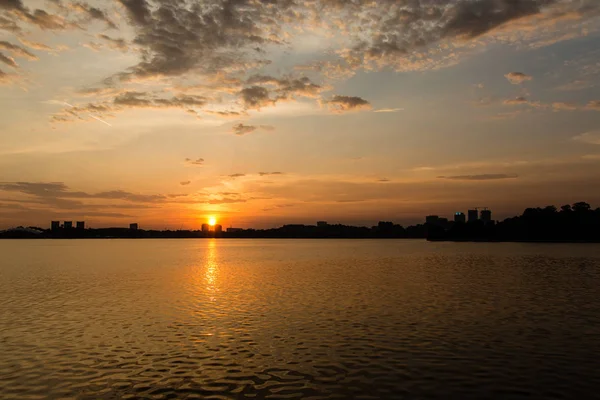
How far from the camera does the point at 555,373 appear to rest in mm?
26188

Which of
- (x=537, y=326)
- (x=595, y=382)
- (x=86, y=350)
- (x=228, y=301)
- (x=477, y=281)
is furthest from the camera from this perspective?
(x=477, y=281)

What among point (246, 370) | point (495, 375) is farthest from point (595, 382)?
point (246, 370)

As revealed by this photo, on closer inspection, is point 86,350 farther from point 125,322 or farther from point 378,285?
point 378,285

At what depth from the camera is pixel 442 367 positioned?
2722 cm

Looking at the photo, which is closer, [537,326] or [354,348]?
[354,348]

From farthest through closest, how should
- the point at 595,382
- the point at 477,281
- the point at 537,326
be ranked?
the point at 477,281, the point at 537,326, the point at 595,382

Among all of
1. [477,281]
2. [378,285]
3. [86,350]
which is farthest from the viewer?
[477,281]

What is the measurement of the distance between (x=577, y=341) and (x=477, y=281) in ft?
140

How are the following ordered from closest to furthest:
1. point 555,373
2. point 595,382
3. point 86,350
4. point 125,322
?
point 595,382
point 555,373
point 86,350
point 125,322

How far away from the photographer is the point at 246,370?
27031 millimetres

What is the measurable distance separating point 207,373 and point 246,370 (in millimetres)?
2228

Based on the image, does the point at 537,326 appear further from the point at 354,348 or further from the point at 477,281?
the point at 477,281

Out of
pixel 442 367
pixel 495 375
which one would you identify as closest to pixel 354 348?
pixel 442 367

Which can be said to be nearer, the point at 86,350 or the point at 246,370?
the point at 246,370
